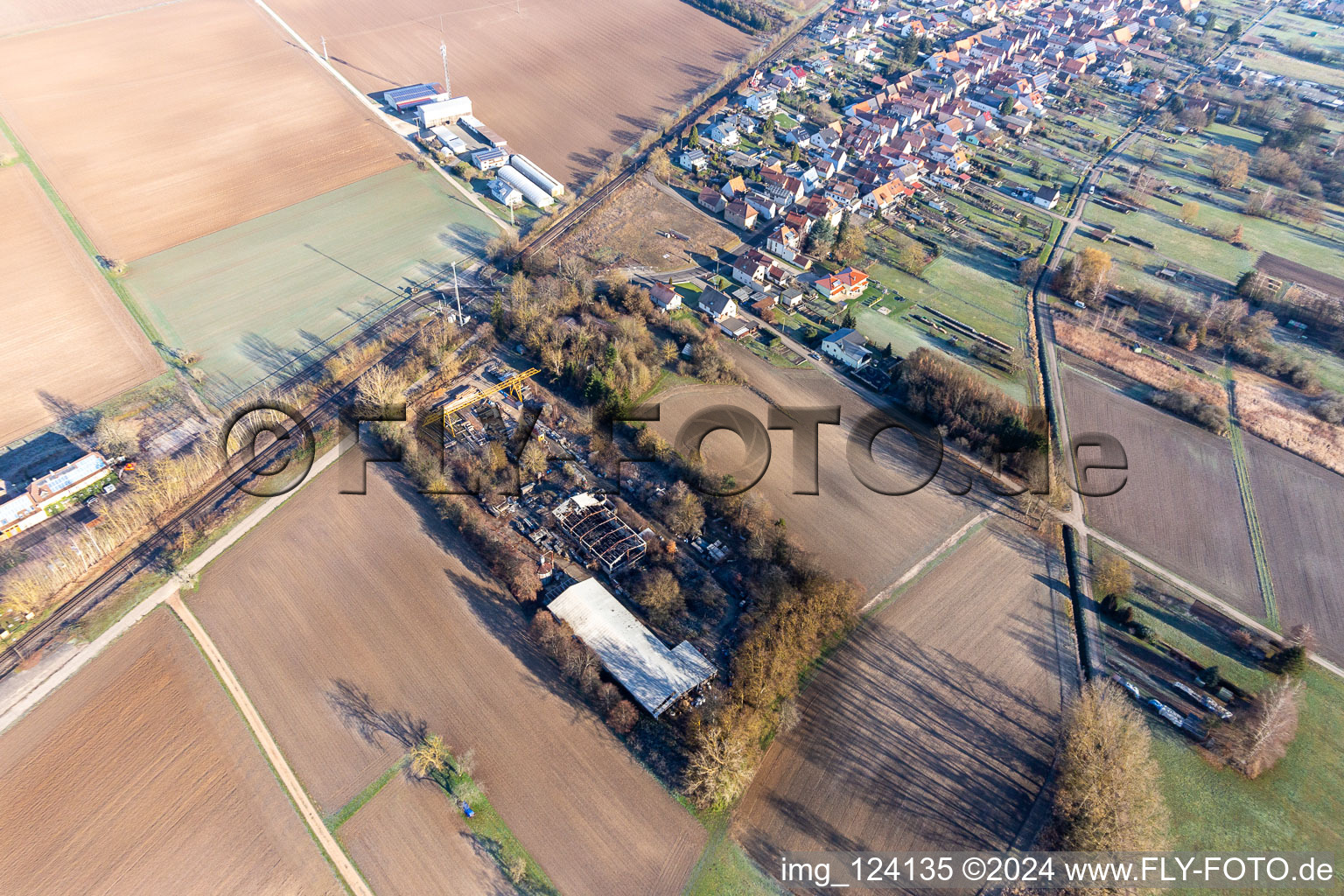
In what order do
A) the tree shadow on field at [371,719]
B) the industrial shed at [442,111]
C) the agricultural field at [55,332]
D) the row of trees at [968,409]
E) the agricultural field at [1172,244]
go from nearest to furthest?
the tree shadow on field at [371,719] → the row of trees at [968,409] → the agricultural field at [55,332] → the agricultural field at [1172,244] → the industrial shed at [442,111]

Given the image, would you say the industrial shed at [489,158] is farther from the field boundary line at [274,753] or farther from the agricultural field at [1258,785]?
the agricultural field at [1258,785]

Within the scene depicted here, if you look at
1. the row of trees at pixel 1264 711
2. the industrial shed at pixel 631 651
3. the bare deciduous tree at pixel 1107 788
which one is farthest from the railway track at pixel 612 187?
the row of trees at pixel 1264 711

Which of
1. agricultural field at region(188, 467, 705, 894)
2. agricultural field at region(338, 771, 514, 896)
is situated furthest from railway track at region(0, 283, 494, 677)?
agricultural field at region(338, 771, 514, 896)

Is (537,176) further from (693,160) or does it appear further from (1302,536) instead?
(1302,536)

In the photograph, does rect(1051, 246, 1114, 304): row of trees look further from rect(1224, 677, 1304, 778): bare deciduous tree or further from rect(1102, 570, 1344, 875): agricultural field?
rect(1224, 677, 1304, 778): bare deciduous tree

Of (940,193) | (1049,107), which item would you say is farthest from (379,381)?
(1049,107)

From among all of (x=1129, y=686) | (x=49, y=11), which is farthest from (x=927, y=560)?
(x=49, y=11)
